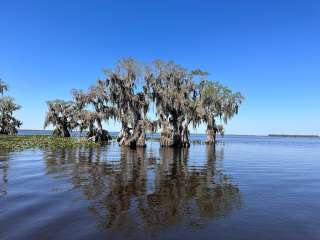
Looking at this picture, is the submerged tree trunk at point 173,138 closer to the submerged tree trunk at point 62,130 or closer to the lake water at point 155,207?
the lake water at point 155,207

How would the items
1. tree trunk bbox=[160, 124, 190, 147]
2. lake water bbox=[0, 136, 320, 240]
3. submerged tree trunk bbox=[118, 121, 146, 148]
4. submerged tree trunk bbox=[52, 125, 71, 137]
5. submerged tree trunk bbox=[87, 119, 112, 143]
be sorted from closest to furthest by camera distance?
lake water bbox=[0, 136, 320, 240] < submerged tree trunk bbox=[118, 121, 146, 148] < tree trunk bbox=[160, 124, 190, 147] < submerged tree trunk bbox=[87, 119, 112, 143] < submerged tree trunk bbox=[52, 125, 71, 137]

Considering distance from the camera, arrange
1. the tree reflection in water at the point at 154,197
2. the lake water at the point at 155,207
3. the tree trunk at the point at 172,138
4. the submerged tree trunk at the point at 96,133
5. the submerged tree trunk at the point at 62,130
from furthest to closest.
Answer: the submerged tree trunk at the point at 62,130 < the submerged tree trunk at the point at 96,133 < the tree trunk at the point at 172,138 < the tree reflection in water at the point at 154,197 < the lake water at the point at 155,207

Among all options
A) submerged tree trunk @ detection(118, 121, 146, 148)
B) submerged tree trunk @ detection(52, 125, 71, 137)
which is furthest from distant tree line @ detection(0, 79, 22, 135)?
submerged tree trunk @ detection(118, 121, 146, 148)

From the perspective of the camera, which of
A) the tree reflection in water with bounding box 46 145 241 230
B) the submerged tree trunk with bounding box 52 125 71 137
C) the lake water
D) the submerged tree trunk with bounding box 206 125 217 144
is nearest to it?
the lake water

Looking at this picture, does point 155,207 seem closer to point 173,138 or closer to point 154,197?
point 154,197

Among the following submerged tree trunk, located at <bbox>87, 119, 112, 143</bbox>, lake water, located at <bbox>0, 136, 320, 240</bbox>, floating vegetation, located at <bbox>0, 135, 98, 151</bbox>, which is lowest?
lake water, located at <bbox>0, 136, 320, 240</bbox>

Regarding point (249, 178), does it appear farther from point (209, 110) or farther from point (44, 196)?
point (209, 110)

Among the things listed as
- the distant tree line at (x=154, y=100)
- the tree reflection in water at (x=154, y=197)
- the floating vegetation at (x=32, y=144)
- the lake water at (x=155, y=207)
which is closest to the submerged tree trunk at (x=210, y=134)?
the distant tree line at (x=154, y=100)

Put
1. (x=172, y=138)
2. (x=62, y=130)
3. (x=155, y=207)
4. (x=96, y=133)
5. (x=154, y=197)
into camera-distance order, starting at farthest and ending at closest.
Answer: (x=62, y=130) → (x=96, y=133) → (x=172, y=138) → (x=154, y=197) → (x=155, y=207)

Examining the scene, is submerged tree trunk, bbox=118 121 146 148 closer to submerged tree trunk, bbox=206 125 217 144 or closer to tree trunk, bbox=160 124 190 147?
tree trunk, bbox=160 124 190 147

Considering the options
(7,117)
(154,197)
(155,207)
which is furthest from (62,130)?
(155,207)

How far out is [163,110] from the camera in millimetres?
44250

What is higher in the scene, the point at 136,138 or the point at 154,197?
the point at 136,138

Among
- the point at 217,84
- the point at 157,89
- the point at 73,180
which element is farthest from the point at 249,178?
the point at 217,84
